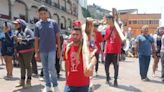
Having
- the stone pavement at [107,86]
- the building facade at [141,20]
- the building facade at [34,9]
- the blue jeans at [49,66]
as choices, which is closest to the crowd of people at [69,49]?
the blue jeans at [49,66]

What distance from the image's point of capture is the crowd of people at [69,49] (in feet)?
18.8

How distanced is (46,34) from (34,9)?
36949mm

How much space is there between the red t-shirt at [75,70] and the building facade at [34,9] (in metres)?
27.4

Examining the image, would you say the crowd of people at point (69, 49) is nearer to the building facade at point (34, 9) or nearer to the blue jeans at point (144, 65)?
the blue jeans at point (144, 65)

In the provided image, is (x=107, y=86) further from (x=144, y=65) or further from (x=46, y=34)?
(x=46, y=34)

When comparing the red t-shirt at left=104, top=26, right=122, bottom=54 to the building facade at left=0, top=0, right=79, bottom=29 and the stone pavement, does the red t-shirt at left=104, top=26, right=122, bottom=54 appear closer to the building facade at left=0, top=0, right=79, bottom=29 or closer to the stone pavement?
the stone pavement

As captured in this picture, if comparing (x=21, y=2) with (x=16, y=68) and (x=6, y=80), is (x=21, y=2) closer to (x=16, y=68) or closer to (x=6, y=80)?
(x=16, y=68)

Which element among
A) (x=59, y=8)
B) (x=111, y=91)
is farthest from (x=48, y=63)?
(x=59, y=8)

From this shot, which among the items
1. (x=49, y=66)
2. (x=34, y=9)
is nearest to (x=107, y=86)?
(x=49, y=66)

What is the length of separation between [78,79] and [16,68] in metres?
9.45

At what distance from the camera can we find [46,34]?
8656 mm

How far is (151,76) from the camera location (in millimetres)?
13398

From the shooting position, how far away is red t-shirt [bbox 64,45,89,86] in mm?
5820

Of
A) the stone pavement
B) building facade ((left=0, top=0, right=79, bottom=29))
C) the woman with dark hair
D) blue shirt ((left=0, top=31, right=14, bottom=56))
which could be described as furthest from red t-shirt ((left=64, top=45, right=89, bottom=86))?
building facade ((left=0, top=0, right=79, bottom=29))
